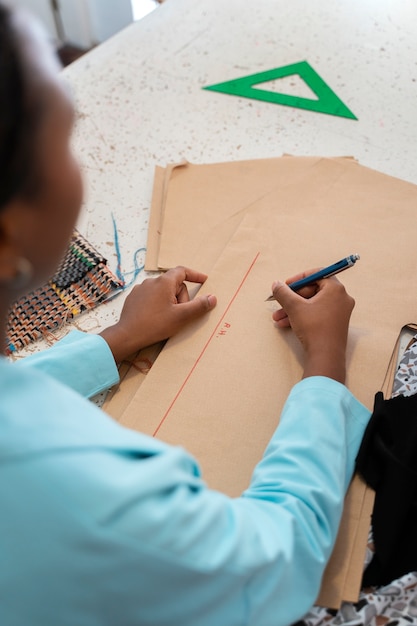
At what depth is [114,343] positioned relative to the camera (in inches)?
30.7

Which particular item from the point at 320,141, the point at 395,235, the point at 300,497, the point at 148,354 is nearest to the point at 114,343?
the point at 148,354

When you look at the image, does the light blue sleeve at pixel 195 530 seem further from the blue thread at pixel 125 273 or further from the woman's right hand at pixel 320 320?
the blue thread at pixel 125 273

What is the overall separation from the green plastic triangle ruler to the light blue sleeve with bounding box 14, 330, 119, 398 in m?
0.62

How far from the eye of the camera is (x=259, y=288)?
32.5 inches

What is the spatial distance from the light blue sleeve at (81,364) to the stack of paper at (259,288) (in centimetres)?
4

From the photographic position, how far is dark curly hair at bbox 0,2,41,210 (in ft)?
1.26

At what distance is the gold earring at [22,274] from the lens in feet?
1.43

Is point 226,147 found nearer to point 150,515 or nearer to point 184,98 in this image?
point 184,98

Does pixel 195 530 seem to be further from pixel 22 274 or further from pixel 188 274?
pixel 188 274

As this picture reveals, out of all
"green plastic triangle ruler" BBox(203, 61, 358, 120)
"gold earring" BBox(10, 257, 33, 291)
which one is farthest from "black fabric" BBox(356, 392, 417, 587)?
"green plastic triangle ruler" BBox(203, 61, 358, 120)

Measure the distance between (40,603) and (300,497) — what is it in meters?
0.26

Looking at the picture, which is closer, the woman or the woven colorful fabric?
the woman

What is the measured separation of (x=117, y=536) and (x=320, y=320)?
0.40m

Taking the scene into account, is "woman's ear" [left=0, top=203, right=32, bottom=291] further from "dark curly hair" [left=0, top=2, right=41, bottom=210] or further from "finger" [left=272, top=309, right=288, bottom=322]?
"finger" [left=272, top=309, right=288, bottom=322]
